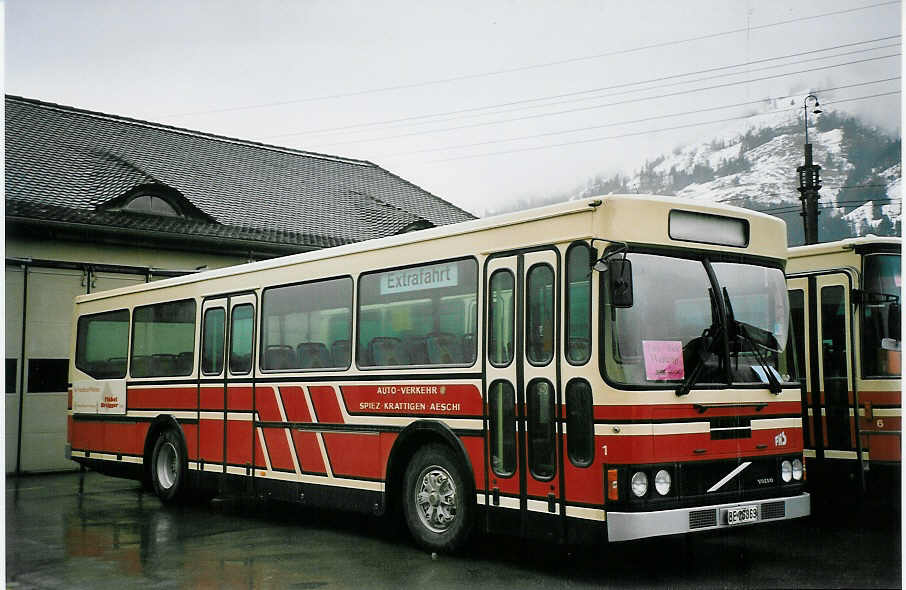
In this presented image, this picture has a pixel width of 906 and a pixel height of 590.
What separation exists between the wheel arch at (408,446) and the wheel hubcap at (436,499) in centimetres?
26

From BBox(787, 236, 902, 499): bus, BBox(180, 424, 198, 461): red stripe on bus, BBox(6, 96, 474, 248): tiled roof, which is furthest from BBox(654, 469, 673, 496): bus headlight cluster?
BBox(6, 96, 474, 248): tiled roof

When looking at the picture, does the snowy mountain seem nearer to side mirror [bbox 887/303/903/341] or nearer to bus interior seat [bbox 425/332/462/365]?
side mirror [bbox 887/303/903/341]

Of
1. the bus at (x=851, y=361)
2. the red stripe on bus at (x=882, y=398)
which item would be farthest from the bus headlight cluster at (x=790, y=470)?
the red stripe on bus at (x=882, y=398)

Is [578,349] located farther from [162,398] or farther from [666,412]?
[162,398]

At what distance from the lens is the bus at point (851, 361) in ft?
32.8

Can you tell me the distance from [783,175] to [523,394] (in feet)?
11.6

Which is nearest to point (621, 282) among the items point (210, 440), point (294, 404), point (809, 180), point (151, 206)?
point (809, 180)

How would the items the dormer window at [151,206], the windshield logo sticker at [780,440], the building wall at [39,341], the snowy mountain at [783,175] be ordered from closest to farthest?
the windshield logo sticker at [780,440] < the snowy mountain at [783,175] < the building wall at [39,341] < the dormer window at [151,206]

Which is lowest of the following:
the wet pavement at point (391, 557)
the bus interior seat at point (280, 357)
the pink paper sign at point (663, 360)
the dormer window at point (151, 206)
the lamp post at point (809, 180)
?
the wet pavement at point (391, 557)

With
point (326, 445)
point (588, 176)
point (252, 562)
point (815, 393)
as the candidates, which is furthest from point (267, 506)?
point (815, 393)

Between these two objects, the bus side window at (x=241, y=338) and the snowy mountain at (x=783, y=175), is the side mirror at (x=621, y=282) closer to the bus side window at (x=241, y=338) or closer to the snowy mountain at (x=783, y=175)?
the snowy mountain at (x=783, y=175)

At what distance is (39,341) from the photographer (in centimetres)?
1788

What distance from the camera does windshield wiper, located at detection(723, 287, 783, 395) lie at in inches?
317

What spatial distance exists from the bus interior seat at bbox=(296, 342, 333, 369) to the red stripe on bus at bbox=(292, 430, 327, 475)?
70cm
